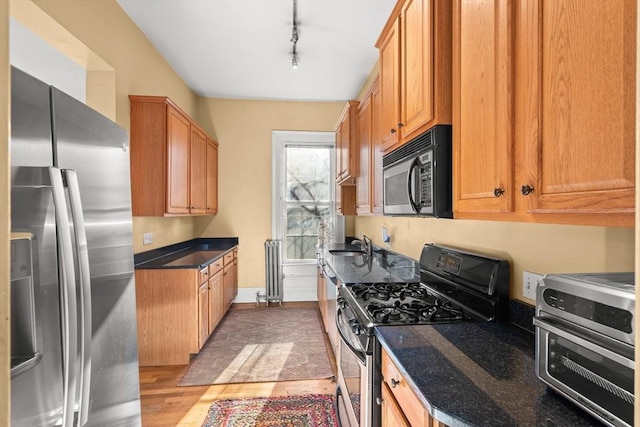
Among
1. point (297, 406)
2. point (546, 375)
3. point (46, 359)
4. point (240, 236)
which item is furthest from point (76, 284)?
point (240, 236)

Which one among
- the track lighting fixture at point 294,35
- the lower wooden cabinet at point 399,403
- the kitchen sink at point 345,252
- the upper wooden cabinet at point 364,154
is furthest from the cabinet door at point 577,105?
the kitchen sink at point 345,252

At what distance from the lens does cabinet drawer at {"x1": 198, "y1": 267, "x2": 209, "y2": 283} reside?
9.08 feet

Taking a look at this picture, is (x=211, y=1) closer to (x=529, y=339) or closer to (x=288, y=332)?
(x=529, y=339)

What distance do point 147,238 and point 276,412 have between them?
1.97 metres

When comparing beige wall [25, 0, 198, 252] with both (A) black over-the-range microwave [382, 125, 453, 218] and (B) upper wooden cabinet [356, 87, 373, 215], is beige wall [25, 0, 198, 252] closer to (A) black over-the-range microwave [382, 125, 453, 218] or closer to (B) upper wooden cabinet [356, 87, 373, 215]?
(B) upper wooden cabinet [356, 87, 373, 215]

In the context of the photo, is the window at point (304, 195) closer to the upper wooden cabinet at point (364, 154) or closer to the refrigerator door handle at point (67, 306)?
the upper wooden cabinet at point (364, 154)

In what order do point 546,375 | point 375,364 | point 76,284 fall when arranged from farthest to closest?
1. point 375,364
2. point 76,284
3. point 546,375

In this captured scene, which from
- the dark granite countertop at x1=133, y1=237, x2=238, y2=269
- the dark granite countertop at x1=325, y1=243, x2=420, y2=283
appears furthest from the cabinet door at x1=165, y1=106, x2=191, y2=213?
the dark granite countertop at x1=325, y1=243, x2=420, y2=283


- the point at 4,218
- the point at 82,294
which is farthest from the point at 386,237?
the point at 4,218

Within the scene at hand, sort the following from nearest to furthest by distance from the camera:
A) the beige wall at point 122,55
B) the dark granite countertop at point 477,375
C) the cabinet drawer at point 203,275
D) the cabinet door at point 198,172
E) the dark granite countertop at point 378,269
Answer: the dark granite countertop at point 477,375
the beige wall at point 122,55
the dark granite countertop at point 378,269
the cabinet drawer at point 203,275
the cabinet door at point 198,172

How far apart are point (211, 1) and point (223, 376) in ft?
10.0

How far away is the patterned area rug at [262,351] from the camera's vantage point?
100 inches

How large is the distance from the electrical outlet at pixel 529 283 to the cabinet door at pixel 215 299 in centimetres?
272

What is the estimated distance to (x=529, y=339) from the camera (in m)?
1.16
